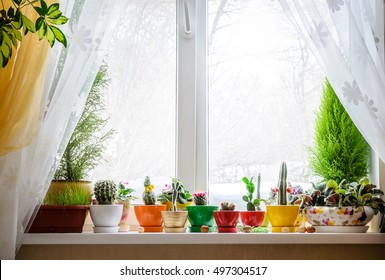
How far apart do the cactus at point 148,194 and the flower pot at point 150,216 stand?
0.04m

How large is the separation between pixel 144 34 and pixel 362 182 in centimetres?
107

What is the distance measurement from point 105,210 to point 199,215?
13.9 inches

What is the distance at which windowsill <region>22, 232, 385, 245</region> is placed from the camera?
2119 millimetres

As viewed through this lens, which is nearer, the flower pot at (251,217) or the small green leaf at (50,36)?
the small green leaf at (50,36)

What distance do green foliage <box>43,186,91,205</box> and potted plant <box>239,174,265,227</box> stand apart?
23.9 inches

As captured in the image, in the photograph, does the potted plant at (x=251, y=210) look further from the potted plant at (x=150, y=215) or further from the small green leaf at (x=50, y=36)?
the small green leaf at (x=50, y=36)

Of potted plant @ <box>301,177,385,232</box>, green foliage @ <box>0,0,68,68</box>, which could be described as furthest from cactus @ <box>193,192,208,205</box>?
green foliage @ <box>0,0,68,68</box>

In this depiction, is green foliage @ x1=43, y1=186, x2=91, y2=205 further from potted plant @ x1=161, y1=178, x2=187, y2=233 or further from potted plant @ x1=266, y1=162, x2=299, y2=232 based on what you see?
potted plant @ x1=266, y1=162, x2=299, y2=232

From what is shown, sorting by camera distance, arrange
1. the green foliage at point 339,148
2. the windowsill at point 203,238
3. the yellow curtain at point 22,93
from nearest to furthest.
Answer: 1. the yellow curtain at point 22,93
2. the windowsill at point 203,238
3. the green foliage at point 339,148

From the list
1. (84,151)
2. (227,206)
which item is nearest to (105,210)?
(84,151)

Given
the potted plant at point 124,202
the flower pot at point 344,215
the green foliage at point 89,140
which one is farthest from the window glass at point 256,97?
the green foliage at point 89,140

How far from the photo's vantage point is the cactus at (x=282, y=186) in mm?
2240

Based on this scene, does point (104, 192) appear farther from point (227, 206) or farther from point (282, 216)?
point (282, 216)

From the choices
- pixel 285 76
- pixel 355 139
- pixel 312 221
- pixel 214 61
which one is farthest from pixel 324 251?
pixel 214 61
